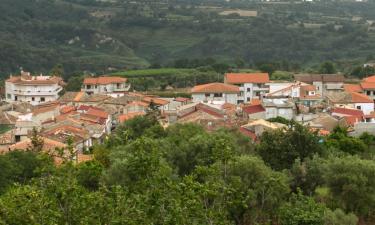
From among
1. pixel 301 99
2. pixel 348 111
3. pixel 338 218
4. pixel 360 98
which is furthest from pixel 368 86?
pixel 338 218

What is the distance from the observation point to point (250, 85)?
48.7 metres

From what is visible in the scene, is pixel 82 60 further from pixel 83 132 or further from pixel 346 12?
pixel 346 12

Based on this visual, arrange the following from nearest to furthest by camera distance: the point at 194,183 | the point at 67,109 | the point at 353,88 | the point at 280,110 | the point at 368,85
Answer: the point at 194,183
the point at 280,110
the point at 67,109
the point at 368,85
the point at 353,88

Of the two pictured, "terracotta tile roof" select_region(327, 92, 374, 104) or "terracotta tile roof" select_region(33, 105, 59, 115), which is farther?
"terracotta tile roof" select_region(327, 92, 374, 104)

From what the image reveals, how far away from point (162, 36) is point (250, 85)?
46130mm

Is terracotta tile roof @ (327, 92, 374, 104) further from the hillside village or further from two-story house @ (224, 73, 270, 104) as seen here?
two-story house @ (224, 73, 270, 104)

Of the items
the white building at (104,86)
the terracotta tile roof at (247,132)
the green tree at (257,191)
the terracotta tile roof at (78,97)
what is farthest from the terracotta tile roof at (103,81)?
the green tree at (257,191)

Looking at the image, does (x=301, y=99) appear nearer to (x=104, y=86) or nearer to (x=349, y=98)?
(x=349, y=98)

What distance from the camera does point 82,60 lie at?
78.9 m

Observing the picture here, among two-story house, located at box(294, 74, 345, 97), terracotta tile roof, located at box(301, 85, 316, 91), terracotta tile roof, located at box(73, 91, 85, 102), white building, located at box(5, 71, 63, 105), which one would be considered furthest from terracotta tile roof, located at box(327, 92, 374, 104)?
white building, located at box(5, 71, 63, 105)

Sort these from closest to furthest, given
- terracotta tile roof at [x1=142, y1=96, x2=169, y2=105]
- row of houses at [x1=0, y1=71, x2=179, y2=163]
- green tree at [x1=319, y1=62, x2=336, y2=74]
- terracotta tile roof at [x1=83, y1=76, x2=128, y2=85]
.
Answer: row of houses at [x1=0, y1=71, x2=179, y2=163] → terracotta tile roof at [x1=142, y1=96, x2=169, y2=105] → terracotta tile roof at [x1=83, y1=76, x2=128, y2=85] → green tree at [x1=319, y1=62, x2=336, y2=74]

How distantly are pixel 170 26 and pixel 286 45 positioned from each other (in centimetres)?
1729

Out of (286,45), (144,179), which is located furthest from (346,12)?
(144,179)

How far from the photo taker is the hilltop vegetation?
8001cm
